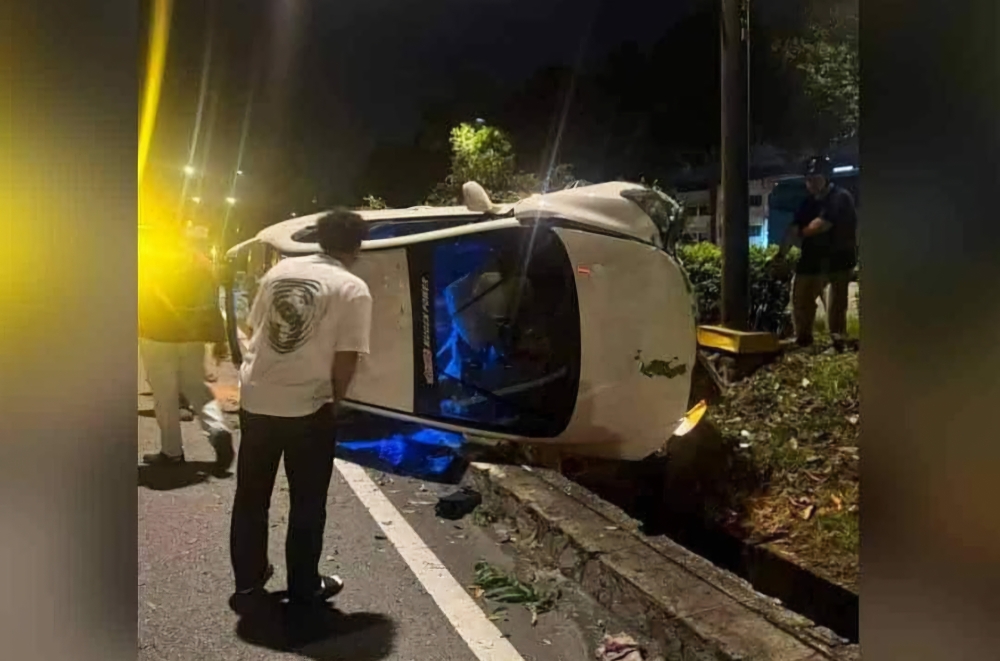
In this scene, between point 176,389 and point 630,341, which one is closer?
point 176,389

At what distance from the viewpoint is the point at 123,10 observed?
1.50 meters

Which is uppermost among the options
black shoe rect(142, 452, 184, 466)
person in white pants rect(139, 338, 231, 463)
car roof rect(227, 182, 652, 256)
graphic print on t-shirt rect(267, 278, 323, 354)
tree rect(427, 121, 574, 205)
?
tree rect(427, 121, 574, 205)

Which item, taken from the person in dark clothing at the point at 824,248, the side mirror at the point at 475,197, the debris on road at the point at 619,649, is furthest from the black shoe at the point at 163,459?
the person in dark clothing at the point at 824,248

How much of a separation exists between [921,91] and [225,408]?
1550 mm

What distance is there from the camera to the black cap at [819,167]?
200cm

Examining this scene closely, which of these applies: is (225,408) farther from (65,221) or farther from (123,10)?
(123,10)

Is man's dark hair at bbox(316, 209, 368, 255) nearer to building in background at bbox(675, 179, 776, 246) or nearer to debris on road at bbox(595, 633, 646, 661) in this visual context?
building in background at bbox(675, 179, 776, 246)

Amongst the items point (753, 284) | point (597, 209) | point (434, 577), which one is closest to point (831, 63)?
point (753, 284)

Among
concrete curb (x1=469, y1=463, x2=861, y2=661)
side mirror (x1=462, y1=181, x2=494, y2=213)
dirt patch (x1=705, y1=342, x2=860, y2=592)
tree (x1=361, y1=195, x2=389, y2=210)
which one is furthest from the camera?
dirt patch (x1=705, y1=342, x2=860, y2=592)

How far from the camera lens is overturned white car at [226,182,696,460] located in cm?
185

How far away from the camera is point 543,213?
1910 mm

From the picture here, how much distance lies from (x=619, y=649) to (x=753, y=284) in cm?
88

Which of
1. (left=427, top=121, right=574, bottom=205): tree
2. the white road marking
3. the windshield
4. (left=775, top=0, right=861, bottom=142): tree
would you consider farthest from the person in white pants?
(left=775, top=0, right=861, bottom=142): tree

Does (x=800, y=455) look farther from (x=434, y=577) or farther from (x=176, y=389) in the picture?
(x=176, y=389)
